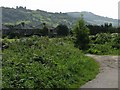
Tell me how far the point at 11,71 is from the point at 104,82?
4.29 meters

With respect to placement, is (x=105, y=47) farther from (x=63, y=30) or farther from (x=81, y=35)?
(x=63, y=30)

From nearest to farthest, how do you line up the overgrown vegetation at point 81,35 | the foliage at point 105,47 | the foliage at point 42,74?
the foliage at point 42,74
the foliage at point 105,47
the overgrown vegetation at point 81,35

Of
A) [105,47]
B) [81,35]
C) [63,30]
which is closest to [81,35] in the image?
[81,35]

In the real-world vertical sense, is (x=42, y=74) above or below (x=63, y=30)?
below

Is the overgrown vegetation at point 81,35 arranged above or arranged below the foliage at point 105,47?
above

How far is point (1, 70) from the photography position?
38.7 feet

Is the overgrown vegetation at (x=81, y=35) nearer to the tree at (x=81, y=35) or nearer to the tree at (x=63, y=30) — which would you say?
the tree at (x=81, y=35)

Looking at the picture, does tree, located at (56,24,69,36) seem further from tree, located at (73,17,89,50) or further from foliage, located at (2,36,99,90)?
foliage, located at (2,36,99,90)

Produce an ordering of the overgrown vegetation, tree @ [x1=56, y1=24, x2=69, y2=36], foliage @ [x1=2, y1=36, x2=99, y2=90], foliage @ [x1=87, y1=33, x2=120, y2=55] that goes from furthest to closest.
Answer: tree @ [x1=56, y1=24, x2=69, y2=36] → the overgrown vegetation → foliage @ [x1=87, y1=33, x2=120, y2=55] → foliage @ [x1=2, y1=36, x2=99, y2=90]

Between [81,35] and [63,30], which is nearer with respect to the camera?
[81,35]

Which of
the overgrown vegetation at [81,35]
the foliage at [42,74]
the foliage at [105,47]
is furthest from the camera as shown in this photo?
the overgrown vegetation at [81,35]

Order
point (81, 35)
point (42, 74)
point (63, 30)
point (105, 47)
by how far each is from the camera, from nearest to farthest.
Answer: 1. point (42, 74)
2. point (105, 47)
3. point (81, 35)
4. point (63, 30)

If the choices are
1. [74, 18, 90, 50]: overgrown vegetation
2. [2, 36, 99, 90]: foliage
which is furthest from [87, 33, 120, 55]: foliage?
[2, 36, 99, 90]: foliage

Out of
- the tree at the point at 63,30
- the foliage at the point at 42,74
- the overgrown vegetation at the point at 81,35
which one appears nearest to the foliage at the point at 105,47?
the overgrown vegetation at the point at 81,35
